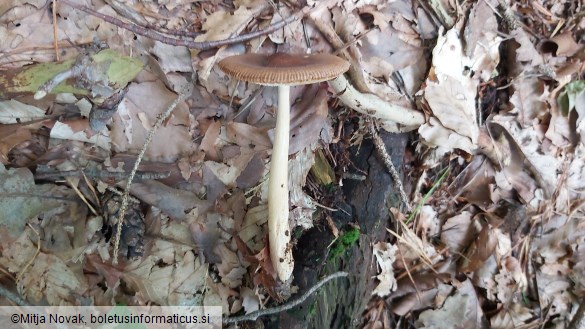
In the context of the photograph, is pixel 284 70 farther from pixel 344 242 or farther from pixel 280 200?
pixel 344 242

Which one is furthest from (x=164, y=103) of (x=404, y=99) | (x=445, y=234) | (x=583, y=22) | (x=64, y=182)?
(x=583, y=22)

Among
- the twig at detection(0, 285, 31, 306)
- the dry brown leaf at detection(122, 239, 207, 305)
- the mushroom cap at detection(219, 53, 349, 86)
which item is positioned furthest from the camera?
the dry brown leaf at detection(122, 239, 207, 305)

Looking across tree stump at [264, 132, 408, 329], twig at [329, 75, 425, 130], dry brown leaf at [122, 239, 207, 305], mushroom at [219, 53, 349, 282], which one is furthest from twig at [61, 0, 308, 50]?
dry brown leaf at [122, 239, 207, 305]

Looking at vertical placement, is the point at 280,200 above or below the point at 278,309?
above

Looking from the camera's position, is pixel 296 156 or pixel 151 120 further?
pixel 296 156

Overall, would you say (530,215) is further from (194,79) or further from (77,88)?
(77,88)

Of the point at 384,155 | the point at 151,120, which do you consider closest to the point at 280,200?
the point at 384,155

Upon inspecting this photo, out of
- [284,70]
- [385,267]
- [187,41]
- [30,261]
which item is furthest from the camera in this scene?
[385,267]

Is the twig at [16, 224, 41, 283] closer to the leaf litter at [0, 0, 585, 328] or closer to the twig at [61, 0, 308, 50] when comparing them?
the leaf litter at [0, 0, 585, 328]
